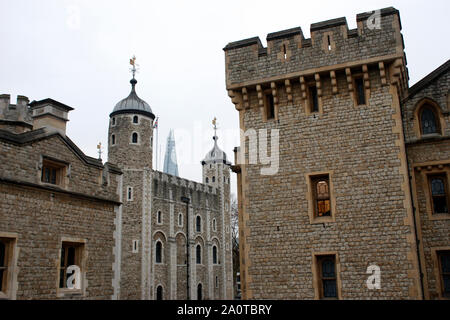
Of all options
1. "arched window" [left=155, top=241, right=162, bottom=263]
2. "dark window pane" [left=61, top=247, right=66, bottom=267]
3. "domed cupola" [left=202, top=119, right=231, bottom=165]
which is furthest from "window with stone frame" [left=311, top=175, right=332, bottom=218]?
"domed cupola" [left=202, top=119, right=231, bottom=165]

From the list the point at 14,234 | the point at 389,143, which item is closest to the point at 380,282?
the point at 389,143

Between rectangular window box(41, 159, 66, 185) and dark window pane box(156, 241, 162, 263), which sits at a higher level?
rectangular window box(41, 159, 66, 185)

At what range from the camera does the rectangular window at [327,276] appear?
12102 mm

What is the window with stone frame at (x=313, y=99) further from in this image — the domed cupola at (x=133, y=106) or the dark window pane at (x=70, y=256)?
the domed cupola at (x=133, y=106)

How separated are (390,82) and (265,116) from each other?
3.75 m

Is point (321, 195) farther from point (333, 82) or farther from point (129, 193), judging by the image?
point (129, 193)

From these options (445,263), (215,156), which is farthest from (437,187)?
(215,156)

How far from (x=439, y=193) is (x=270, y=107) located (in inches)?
217

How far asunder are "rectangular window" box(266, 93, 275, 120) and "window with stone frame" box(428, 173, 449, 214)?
4.92 m


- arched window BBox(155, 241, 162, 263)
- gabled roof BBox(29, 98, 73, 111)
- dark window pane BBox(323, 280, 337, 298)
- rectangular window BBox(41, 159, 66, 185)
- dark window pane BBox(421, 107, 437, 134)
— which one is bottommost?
dark window pane BBox(323, 280, 337, 298)

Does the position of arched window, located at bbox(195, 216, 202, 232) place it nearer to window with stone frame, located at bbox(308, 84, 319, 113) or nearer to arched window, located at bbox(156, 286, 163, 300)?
arched window, located at bbox(156, 286, 163, 300)

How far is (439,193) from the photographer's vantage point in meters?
12.5

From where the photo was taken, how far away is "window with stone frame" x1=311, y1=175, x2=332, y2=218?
12656 millimetres
